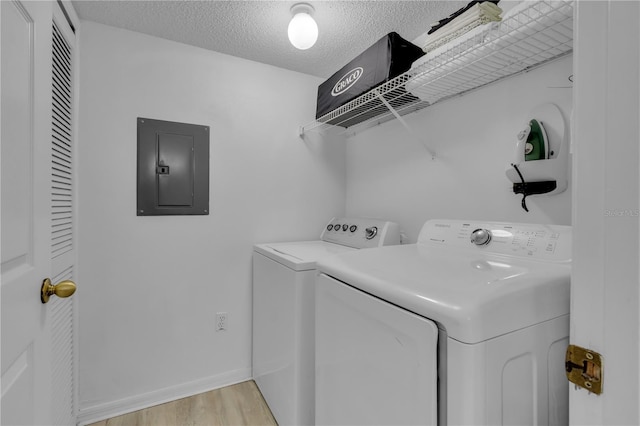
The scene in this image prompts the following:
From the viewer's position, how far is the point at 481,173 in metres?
1.48

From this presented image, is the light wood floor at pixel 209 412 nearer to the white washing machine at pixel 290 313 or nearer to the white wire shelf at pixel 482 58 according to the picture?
the white washing machine at pixel 290 313

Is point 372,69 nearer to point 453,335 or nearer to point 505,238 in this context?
point 505,238

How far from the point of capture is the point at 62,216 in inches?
57.4

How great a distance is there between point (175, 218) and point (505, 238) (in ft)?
6.11

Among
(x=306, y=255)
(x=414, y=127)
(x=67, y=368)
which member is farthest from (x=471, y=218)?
(x=67, y=368)

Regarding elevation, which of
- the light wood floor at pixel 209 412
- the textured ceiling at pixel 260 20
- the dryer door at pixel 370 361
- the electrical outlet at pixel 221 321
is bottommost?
the light wood floor at pixel 209 412

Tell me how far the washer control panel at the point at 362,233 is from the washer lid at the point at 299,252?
7cm

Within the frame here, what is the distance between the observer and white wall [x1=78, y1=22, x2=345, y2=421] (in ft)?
5.63

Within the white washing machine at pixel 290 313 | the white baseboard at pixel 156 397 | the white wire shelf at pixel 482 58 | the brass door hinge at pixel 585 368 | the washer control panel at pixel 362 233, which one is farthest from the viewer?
the washer control panel at pixel 362 233

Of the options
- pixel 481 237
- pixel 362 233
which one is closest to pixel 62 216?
pixel 362 233

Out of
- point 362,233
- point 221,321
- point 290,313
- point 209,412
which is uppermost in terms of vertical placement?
point 362,233

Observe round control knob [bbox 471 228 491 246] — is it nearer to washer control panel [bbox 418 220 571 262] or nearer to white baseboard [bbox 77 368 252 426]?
washer control panel [bbox 418 220 571 262]

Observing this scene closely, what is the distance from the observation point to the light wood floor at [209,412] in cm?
171

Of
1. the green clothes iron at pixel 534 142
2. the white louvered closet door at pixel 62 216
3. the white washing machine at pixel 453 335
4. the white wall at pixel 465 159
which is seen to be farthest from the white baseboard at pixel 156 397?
the green clothes iron at pixel 534 142
